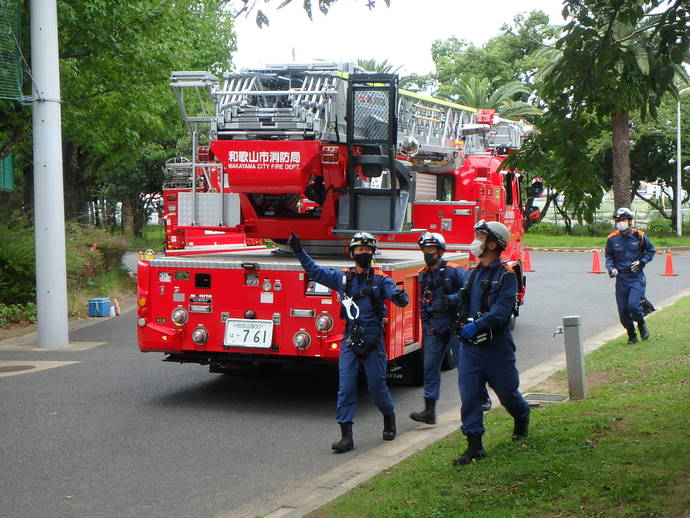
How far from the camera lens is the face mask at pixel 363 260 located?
8.60 m

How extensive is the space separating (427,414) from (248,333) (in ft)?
6.64

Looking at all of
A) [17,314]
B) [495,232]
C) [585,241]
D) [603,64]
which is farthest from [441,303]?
[585,241]

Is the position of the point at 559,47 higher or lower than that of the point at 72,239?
higher

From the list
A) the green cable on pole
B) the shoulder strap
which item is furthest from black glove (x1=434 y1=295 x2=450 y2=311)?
the green cable on pole

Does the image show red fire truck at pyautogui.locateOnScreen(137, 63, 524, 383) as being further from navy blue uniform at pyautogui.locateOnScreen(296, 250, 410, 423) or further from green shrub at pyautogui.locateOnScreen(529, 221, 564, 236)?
green shrub at pyautogui.locateOnScreen(529, 221, 564, 236)

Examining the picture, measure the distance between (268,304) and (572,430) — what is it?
11.3ft

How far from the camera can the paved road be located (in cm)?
703

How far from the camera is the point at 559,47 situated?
28.4 feet

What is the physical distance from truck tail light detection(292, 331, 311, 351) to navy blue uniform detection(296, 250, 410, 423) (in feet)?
3.92

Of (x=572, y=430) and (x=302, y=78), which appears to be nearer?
(x=572, y=430)

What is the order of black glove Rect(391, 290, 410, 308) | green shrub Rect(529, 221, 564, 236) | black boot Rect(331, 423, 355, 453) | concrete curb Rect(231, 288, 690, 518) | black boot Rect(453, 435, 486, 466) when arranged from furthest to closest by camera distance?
green shrub Rect(529, 221, 564, 236) < black glove Rect(391, 290, 410, 308) < black boot Rect(331, 423, 355, 453) < black boot Rect(453, 435, 486, 466) < concrete curb Rect(231, 288, 690, 518)

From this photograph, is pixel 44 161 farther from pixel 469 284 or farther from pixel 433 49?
pixel 433 49

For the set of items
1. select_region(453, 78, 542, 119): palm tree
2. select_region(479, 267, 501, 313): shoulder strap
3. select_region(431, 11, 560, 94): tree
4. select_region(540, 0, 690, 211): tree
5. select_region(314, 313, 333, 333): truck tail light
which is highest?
select_region(431, 11, 560, 94): tree

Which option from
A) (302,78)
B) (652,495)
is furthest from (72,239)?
(652,495)
